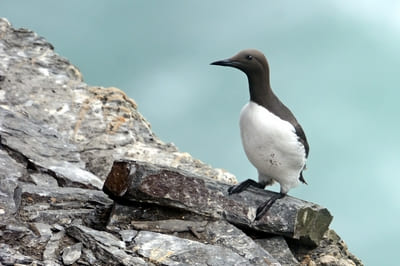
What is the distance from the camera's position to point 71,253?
21.8 feet

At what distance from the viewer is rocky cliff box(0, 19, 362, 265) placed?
22.3 ft

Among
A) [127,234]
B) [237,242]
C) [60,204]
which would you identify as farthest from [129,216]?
[237,242]

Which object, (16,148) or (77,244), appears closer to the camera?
(77,244)

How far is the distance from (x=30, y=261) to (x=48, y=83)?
8535 millimetres

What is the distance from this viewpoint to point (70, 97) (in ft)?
46.0

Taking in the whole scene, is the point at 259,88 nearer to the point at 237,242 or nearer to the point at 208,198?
the point at 208,198

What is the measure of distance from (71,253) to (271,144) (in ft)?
10.3

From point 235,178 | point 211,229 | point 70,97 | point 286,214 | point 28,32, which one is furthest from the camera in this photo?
point 28,32

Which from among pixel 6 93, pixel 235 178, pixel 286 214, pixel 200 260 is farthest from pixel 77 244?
pixel 6 93

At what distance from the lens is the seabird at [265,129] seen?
8.16 metres

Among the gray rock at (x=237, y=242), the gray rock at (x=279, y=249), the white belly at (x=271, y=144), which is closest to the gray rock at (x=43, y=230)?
the gray rock at (x=237, y=242)

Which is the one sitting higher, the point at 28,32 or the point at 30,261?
the point at 28,32

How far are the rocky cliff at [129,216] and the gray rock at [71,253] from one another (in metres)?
0.01

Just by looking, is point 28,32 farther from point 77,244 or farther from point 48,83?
point 77,244
